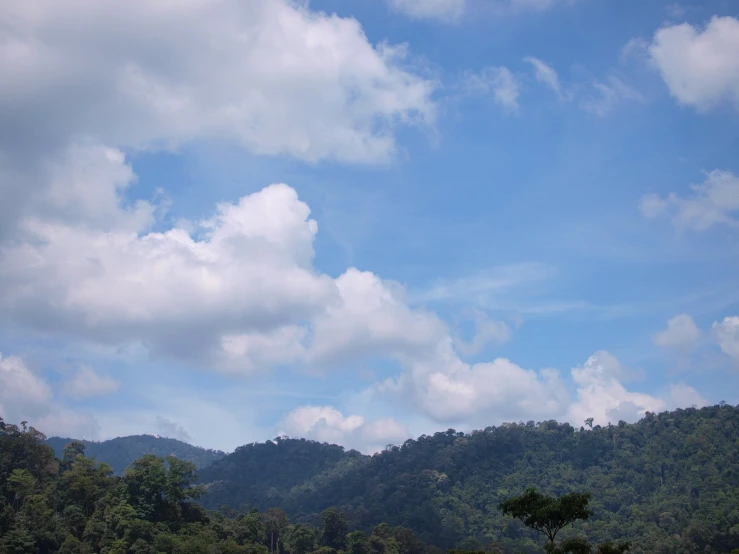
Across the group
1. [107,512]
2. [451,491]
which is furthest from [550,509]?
[451,491]

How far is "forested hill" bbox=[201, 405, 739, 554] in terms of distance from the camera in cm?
11125

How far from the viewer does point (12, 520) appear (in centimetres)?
7131

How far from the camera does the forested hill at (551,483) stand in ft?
365

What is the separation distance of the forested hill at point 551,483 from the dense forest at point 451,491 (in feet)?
1.05

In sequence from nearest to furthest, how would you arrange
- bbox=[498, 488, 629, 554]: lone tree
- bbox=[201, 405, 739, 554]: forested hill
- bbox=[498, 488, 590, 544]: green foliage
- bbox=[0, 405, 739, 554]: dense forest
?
1. bbox=[498, 488, 629, 554]: lone tree
2. bbox=[498, 488, 590, 544]: green foliage
3. bbox=[0, 405, 739, 554]: dense forest
4. bbox=[201, 405, 739, 554]: forested hill

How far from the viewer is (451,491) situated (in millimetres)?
148875

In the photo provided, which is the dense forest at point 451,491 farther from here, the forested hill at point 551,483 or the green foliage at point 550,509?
the green foliage at point 550,509

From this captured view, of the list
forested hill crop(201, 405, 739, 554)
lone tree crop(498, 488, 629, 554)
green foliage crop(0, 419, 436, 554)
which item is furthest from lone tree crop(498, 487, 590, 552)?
forested hill crop(201, 405, 739, 554)

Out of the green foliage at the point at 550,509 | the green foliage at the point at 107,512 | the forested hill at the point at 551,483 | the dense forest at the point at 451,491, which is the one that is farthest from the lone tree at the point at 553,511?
the forested hill at the point at 551,483

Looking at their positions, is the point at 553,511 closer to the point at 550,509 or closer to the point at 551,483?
the point at 550,509

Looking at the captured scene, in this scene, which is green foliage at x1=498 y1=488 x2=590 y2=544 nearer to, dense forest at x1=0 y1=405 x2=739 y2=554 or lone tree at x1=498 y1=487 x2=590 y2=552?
lone tree at x1=498 y1=487 x2=590 y2=552

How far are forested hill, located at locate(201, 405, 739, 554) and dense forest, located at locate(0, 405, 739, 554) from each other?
1.05ft

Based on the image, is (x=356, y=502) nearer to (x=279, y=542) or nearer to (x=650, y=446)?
(x=279, y=542)

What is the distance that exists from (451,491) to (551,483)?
22138 mm
